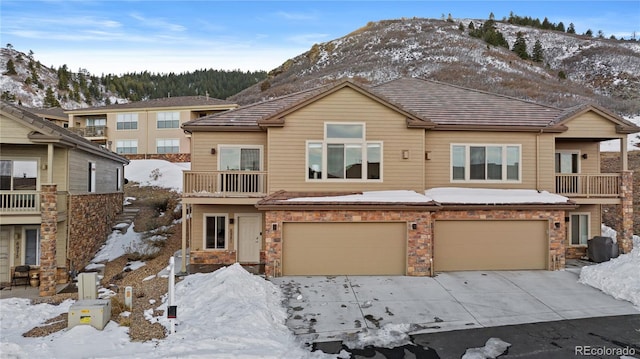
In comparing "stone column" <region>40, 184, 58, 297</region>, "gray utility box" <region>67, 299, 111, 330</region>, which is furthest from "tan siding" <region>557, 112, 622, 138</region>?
"stone column" <region>40, 184, 58, 297</region>

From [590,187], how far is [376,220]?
9.03 metres

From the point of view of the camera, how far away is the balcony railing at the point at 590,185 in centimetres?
1355

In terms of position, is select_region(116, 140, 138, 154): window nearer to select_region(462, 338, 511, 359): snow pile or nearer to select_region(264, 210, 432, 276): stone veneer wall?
select_region(264, 210, 432, 276): stone veneer wall

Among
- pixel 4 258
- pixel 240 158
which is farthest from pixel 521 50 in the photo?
pixel 4 258

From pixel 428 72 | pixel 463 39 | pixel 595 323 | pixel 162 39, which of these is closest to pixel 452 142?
pixel 595 323

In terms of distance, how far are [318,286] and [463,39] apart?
66.8 m

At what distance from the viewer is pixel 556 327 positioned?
7758mm

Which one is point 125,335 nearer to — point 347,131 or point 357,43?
point 347,131

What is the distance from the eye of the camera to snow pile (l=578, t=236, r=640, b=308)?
9.45 metres

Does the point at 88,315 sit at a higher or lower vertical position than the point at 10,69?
lower

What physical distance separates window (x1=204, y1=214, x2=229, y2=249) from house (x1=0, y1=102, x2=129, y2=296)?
4.73 metres

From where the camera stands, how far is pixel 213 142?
43.9 ft

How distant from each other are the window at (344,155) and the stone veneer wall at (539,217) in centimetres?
292

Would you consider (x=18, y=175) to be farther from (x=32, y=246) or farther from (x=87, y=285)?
(x=87, y=285)
